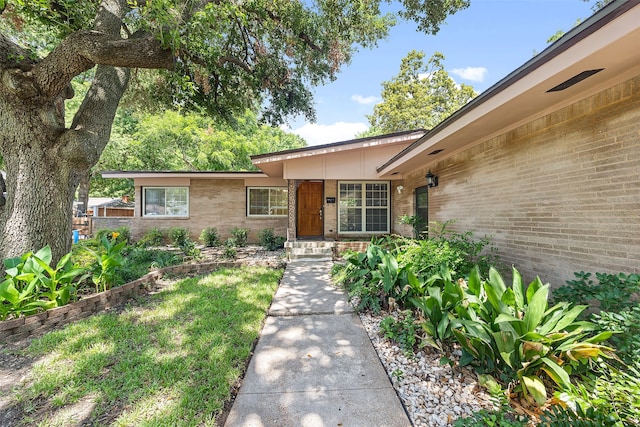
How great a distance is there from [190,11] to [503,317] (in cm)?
710

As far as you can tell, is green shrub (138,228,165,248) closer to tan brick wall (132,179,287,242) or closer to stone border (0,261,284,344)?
tan brick wall (132,179,287,242)

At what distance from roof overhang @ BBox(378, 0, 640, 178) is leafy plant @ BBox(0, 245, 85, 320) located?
19.1ft

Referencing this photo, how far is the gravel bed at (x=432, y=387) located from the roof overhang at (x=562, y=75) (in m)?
2.85

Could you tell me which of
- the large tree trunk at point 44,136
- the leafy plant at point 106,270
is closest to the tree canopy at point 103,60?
the large tree trunk at point 44,136

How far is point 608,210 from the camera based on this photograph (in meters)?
2.83

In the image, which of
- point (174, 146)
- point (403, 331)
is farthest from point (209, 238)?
point (174, 146)

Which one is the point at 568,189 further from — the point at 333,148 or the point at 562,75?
the point at 333,148

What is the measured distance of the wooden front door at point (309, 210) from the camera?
34.1ft

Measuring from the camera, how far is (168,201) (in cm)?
1102

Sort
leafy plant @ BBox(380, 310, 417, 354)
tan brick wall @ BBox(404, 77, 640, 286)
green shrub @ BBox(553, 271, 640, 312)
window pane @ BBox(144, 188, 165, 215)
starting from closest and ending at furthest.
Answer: green shrub @ BBox(553, 271, 640, 312), tan brick wall @ BBox(404, 77, 640, 286), leafy plant @ BBox(380, 310, 417, 354), window pane @ BBox(144, 188, 165, 215)

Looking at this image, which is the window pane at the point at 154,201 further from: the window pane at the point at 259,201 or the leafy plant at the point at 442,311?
the leafy plant at the point at 442,311

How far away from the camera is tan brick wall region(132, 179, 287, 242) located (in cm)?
1096

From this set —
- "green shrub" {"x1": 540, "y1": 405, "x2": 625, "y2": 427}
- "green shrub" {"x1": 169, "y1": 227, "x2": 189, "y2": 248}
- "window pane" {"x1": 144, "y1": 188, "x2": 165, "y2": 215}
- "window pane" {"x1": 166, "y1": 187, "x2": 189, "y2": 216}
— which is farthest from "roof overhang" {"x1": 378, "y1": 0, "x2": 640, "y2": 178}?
"window pane" {"x1": 144, "y1": 188, "x2": 165, "y2": 215}

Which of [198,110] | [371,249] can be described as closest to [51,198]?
[198,110]
